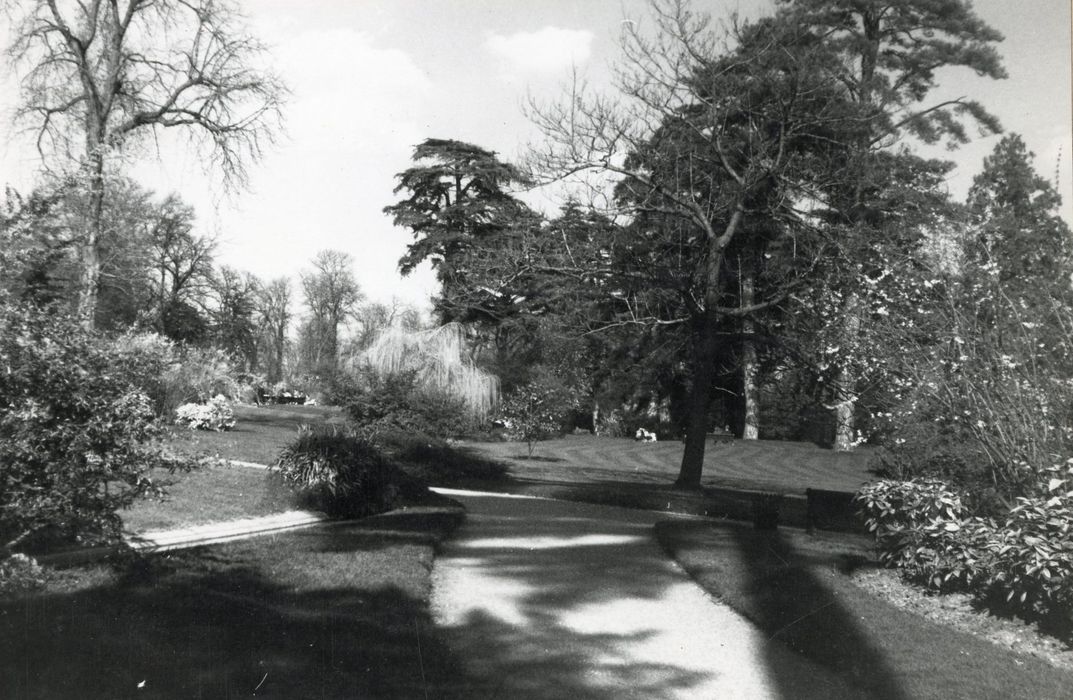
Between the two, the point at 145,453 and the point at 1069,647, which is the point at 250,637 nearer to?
the point at 145,453

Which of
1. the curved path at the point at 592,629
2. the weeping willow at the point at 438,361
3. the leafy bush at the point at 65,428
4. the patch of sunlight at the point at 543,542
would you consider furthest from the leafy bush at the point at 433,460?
the leafy bush at the point at 65,428

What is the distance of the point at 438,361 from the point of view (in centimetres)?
2527

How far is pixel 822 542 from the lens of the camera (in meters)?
10.8

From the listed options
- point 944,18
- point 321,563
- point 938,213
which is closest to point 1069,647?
point 321,563

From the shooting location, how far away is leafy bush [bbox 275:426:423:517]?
11.3m

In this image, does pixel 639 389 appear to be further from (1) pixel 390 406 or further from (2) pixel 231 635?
(2) pixel 231 635

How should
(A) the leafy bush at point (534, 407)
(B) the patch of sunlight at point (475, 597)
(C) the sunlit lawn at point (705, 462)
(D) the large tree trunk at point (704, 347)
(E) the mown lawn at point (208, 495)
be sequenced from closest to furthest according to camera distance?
(B) the patch of sunlight at point (475, 597), (E) the mown lawn at point (208, 495), (D) the large tree trunk at point (704, 347), (C) the sunlit lawn at point (705, 462), (A) the leafy bush at point (534, 407)

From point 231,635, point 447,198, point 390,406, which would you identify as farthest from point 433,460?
point 447,198

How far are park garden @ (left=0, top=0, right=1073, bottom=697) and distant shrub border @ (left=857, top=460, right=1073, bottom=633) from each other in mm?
40

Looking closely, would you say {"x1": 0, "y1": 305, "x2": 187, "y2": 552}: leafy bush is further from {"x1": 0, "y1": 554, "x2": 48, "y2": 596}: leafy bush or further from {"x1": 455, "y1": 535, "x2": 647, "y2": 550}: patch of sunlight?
{"x1": 455, "y1": 535, "x2": 647, "y2": 550}: patch of sunlight

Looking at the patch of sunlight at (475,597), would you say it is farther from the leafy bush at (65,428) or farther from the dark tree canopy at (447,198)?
the dark tree canopy at (447,198)

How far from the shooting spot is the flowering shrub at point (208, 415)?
746 inches

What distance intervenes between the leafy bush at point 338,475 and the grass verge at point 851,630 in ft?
14.3

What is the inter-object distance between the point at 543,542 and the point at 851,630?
4.81 metres
